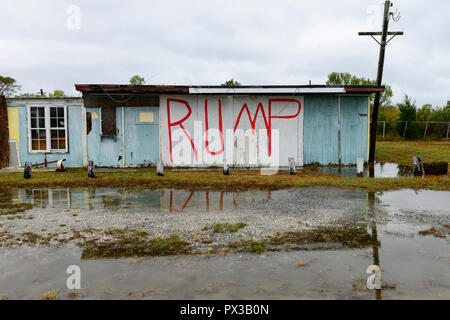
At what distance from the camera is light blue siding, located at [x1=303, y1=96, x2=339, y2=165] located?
1514cm

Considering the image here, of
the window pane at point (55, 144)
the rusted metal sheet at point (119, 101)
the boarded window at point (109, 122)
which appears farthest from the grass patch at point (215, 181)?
the rusted metal sheet at point (119, 101)

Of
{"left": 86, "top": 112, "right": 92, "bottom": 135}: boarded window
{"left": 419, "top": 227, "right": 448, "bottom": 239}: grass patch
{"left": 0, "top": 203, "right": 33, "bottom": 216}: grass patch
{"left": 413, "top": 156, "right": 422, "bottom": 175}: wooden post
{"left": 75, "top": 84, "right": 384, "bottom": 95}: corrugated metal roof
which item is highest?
{"left": 75, "top": 84, "right": 384, "bottom": 95}: corrugated metal roof

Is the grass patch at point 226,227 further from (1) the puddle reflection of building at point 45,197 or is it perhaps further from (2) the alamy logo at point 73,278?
(1) the puddle reflection of building at point 45,197

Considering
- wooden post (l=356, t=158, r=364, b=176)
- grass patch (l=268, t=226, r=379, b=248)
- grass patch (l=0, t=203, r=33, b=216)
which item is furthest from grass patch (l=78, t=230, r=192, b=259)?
wooden post (l=356, t=158, r=364, b=176)

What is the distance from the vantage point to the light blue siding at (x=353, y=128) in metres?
15.2

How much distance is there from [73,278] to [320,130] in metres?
12.8

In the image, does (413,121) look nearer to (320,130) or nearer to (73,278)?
(320,130)

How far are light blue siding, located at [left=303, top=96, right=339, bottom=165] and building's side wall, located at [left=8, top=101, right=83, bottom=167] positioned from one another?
9.43 m

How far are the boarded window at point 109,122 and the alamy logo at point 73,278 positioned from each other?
35.7ft

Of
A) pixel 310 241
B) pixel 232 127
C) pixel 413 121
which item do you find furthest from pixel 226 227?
pixel 413 121

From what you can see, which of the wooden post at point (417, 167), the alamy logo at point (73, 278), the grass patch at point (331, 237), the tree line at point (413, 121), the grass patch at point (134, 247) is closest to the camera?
the alamy logo at point (73, 278)

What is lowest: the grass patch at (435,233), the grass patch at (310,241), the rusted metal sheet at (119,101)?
the grass patch at (435,233)

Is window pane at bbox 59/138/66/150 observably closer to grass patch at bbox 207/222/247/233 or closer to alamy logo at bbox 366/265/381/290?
grass patch at bbox 207/222/247/233
